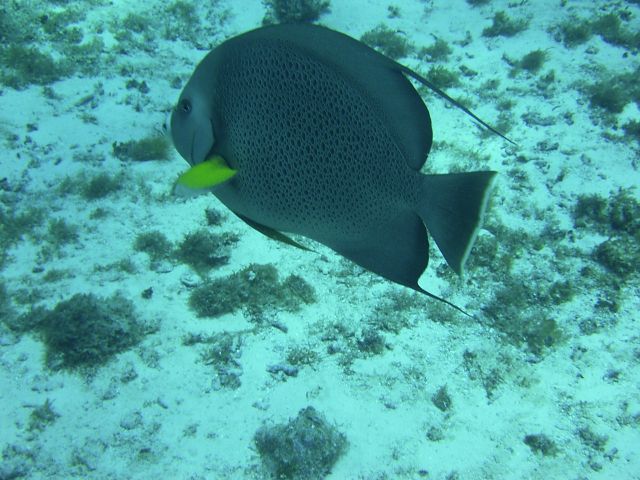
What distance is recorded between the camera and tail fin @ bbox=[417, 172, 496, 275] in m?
1.13

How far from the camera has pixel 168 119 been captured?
140cm

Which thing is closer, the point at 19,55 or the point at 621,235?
the point at 621,235

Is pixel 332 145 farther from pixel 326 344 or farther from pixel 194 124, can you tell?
pixel 326 344

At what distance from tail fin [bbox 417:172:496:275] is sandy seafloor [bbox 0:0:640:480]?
288 centimetres

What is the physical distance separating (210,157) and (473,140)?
19.5 ft

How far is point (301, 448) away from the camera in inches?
123

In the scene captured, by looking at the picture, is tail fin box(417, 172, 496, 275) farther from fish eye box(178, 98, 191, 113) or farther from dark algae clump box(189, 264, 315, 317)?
dark algae clump box(189, 264, 315, 317)

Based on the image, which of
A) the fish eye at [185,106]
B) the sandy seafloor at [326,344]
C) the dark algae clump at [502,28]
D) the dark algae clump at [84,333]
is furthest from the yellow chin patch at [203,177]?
the dark algae clump at [502,28]

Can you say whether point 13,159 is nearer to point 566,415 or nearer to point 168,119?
point 168,119

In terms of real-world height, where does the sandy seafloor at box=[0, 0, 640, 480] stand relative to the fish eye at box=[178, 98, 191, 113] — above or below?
below

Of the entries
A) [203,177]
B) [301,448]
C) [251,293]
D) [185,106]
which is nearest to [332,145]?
[203,177]

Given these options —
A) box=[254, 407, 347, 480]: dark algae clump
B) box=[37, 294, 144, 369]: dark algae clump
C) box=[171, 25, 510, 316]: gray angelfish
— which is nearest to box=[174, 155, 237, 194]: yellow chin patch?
box=[171, 25, 510, 316]: gray angelfish

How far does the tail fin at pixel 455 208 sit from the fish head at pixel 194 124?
2.51ft

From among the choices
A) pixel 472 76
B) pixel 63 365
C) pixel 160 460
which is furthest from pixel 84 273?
pixel 472 76
